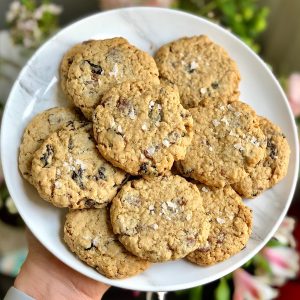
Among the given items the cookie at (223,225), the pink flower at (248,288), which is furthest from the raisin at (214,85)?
the pink flower at (248,288)

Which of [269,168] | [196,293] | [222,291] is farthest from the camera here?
[196,293]

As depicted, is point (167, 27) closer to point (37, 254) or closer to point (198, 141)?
point (198, 141)

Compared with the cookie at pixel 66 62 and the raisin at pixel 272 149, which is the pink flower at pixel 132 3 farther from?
the raisin at pixel 272 149

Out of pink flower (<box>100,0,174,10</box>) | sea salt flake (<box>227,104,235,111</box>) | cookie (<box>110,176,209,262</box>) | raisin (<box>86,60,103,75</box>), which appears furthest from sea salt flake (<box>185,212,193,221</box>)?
pink flower (<box>100,0,174,10</box>)

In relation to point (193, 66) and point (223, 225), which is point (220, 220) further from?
point (193, 66)

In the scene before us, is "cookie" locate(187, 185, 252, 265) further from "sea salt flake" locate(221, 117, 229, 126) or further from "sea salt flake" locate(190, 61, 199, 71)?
"sea salt flake" locate(190, 61, 199, 71)

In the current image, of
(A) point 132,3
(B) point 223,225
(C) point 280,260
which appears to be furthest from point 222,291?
(A) point 132,3

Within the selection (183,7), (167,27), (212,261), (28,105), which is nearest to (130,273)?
(212,261)
